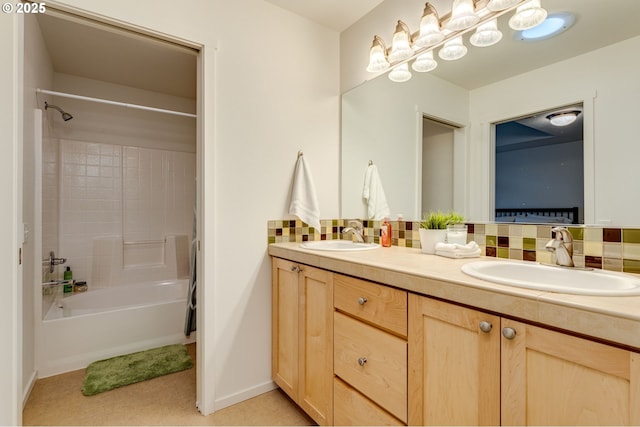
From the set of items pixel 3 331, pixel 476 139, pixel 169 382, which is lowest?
pixel 169 382

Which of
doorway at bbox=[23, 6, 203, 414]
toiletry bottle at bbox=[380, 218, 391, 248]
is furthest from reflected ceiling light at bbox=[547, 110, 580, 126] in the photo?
doorway at bbox=[23, 6, 203, 414]

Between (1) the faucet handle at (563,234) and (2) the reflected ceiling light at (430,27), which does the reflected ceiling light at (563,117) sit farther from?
(2) the reflected ceiling light at (430,27)

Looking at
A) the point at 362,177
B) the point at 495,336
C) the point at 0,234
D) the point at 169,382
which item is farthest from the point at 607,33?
the point at 169,382

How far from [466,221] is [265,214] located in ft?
3.74

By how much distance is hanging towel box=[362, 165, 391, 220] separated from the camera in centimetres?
200

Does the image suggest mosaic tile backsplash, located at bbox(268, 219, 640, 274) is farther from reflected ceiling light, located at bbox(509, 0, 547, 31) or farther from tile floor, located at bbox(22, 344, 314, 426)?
tile floor, located at bbox(22, 344, 314, 426)

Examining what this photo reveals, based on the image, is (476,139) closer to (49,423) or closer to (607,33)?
(607,33)

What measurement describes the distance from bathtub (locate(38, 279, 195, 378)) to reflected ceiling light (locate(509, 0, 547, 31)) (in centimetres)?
282

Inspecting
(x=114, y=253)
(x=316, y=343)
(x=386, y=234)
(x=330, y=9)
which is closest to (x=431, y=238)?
(x=386, y=234)

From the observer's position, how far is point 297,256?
1605 mm

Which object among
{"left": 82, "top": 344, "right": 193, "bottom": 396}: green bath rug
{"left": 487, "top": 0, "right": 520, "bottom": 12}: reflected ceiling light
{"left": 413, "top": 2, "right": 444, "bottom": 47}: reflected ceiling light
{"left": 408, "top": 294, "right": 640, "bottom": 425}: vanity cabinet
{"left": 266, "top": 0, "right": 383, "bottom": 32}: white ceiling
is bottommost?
{"left": 82, "top": 344, "right": 193, "bottom": 396}: green bath rug

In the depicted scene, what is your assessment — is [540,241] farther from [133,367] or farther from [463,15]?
[133,367]

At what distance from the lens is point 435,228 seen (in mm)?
1533

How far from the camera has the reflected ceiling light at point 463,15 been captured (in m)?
1.39
